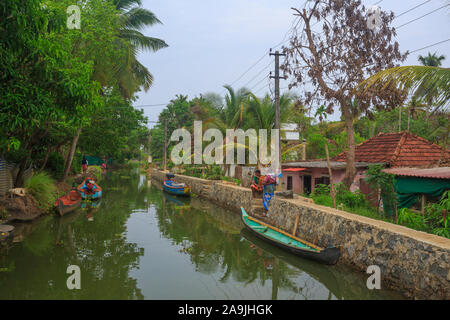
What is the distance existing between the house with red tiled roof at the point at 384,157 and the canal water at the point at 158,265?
541cm

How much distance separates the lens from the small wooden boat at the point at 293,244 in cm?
779

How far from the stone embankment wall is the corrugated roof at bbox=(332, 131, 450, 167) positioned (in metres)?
5.70

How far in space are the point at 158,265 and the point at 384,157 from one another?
35.9ft

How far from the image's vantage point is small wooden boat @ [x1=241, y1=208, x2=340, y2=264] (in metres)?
7.79

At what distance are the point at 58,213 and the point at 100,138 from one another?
701 cm

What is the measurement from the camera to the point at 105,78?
1767 centimetres

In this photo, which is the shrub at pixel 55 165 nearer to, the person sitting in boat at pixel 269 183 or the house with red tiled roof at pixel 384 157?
the house with red tiled roof at pixel 384 157

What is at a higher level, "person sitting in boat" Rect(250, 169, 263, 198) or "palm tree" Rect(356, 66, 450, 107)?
"palm tree" Rect(356, 66, 450, 107)

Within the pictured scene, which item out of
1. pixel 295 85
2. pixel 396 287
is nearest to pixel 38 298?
pixel 396 287

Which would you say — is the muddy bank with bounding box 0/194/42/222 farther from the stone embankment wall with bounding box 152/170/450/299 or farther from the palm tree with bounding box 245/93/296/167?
the palm tree with bounding box 245/93/296/167

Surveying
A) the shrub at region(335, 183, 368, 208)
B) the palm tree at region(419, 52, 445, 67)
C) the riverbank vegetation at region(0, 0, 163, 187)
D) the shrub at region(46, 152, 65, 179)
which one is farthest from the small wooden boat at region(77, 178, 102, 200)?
the palm tree at region(419, 52, 445, 67)

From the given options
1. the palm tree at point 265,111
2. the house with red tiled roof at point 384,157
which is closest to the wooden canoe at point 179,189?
the palm tree at point 265,111
